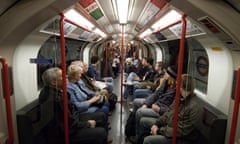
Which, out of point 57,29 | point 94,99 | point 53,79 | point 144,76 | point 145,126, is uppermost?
point 57,29

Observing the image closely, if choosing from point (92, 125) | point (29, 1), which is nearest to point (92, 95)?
point (92, 125)

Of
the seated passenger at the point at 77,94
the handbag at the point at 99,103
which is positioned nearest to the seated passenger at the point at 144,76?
the handbag at the point at 99,103

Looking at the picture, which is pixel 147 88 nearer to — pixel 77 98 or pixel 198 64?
pixel 198 64

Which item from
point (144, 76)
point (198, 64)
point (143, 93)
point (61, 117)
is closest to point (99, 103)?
point (61, 117)

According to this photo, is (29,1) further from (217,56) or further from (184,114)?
(217,56)

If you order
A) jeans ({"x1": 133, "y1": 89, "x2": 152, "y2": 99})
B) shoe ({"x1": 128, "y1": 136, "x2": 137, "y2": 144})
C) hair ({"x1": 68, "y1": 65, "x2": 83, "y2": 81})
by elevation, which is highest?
hair ({"x1": 68, "y1": 65, "x2": 83, "y2": 81})

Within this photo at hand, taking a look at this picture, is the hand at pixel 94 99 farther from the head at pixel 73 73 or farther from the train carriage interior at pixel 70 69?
the head at pixel 73 73

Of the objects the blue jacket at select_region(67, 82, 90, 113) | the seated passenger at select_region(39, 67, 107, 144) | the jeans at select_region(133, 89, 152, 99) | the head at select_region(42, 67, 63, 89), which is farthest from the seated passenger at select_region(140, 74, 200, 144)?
the jeans at select_region(133, 89, 152, 99)

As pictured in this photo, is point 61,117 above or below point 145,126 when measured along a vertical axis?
above

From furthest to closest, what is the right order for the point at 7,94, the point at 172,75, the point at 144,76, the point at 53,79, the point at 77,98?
the point at 144,76 < the point at 172,75 < the point at 77,98 < the point at 53,79 < the point at 7,94

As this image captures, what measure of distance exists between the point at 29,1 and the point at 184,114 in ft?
6.88

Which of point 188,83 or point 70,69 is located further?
point 70,69

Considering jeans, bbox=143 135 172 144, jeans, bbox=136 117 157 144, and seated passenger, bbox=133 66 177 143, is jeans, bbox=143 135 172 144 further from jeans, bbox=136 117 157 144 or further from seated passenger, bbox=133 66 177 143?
seated passenger, bbox=133 66 177 143

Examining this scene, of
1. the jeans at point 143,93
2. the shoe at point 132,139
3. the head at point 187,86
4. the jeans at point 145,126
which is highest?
the head at point 187,86
